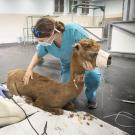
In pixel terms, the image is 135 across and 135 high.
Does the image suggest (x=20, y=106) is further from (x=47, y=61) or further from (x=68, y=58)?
(x=47, y=61)

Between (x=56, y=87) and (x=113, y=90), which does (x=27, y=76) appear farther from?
(x=113, y=90)

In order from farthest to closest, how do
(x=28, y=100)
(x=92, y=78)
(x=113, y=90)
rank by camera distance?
(x=113, y=90) → (x=92, y=78) → (x=28, y=100)

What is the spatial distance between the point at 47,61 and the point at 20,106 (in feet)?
10.3

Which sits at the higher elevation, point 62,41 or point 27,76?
point 62,41

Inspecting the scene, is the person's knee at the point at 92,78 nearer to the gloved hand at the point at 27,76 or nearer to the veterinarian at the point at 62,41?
the veterinarian at the point at 62,41

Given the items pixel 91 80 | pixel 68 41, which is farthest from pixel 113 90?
pixel 68 41

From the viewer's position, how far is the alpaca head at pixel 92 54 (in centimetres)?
155

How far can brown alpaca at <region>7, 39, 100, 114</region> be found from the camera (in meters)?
1.58

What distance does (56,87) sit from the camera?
6.00ft

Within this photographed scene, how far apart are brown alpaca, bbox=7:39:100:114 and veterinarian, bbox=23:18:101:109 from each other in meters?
0.06

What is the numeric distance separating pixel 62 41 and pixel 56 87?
421 mm

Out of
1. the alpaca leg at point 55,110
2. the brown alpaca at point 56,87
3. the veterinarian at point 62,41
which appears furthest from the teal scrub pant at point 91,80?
the alpaca leg at point 55,110

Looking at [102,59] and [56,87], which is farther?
[56,87]

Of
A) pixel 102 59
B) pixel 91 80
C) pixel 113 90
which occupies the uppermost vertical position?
pixel 102 59
